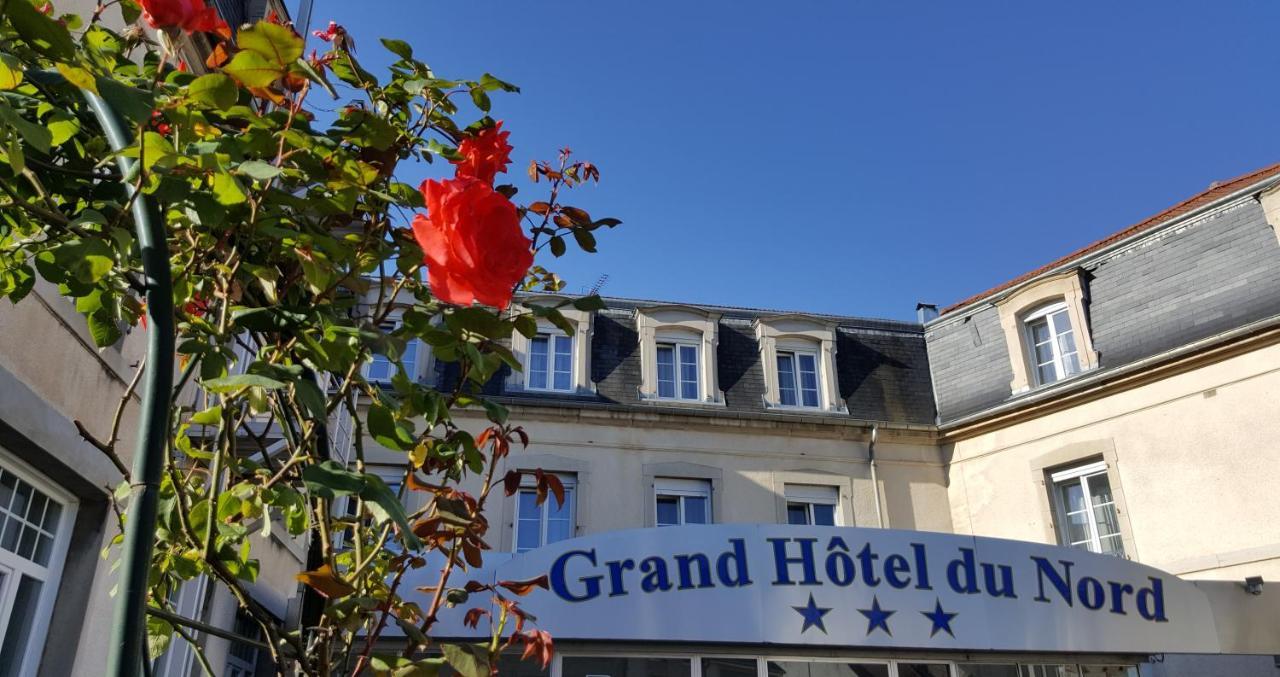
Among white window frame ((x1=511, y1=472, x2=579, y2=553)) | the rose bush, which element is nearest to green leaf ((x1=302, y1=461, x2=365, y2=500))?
the rose bush

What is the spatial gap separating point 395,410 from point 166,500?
1.63 feet

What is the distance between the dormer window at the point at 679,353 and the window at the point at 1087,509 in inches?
178

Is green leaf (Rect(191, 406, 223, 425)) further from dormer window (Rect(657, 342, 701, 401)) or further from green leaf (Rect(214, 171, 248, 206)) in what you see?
dormer window (Rect(657, 342, 701, 401))

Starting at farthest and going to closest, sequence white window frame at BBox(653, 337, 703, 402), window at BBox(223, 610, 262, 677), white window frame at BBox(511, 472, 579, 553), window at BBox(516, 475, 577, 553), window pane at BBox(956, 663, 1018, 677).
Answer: white window frame at BBox(653, 337, 703, 402) → window at BBox(516, 475, 577, 553) → white window frame at BBox(511, 472, 579, 553) → window at BBox(223, 610, 262, 677) → window pane at BBox(956, 663, 1018, 677)

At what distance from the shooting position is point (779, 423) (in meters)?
13.4

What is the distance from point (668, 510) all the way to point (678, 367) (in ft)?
6.67

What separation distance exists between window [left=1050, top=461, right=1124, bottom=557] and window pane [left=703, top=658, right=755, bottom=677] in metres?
6.41

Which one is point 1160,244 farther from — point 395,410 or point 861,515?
point 395,410

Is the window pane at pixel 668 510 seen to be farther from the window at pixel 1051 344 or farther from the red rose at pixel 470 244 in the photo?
the red rose at pixel 470 244

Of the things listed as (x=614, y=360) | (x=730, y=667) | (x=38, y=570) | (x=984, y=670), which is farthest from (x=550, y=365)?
(x=38, y=570)

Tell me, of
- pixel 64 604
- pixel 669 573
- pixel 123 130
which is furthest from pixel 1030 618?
pixel 123 130

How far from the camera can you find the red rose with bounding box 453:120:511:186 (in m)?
1.70

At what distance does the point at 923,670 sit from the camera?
285 inches

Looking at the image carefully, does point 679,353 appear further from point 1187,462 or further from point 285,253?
point 285,253
